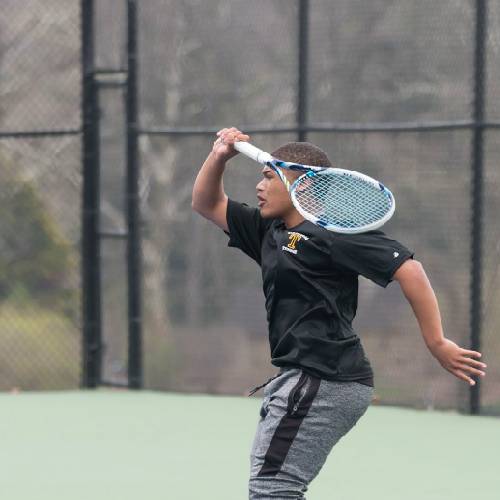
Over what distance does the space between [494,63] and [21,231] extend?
3.53 metres

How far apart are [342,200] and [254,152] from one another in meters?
0.35

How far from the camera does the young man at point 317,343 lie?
4035 millimetres

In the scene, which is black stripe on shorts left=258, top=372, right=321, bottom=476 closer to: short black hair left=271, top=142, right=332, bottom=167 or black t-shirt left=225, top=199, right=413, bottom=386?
black t-shirt left=225, top=199, right=413, bottom=386

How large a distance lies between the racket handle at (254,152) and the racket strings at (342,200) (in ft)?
0.50

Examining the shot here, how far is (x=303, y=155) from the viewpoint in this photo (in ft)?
14.2

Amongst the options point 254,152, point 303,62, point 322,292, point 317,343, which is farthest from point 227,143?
point 303,62

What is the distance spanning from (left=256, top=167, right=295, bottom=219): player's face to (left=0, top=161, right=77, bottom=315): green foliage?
16.1 ft

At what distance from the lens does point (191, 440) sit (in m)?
7.03

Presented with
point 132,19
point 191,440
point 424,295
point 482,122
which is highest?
point 132,19

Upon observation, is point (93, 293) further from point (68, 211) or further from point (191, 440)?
point (191, 440)

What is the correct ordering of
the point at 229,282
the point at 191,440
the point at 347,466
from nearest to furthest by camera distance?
1. the point at 347,466
2. the point at 191,440
3. the point at 229,282

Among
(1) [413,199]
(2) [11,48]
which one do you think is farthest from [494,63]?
(2) [11,48]

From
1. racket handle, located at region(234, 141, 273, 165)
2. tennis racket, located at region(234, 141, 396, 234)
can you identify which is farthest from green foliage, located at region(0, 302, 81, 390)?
A: tennis racket, located at region(234, 141, 396, 234)

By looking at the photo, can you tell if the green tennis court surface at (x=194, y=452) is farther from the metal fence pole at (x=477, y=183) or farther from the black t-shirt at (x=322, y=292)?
the black t-shirt at (x=322, y=292)
